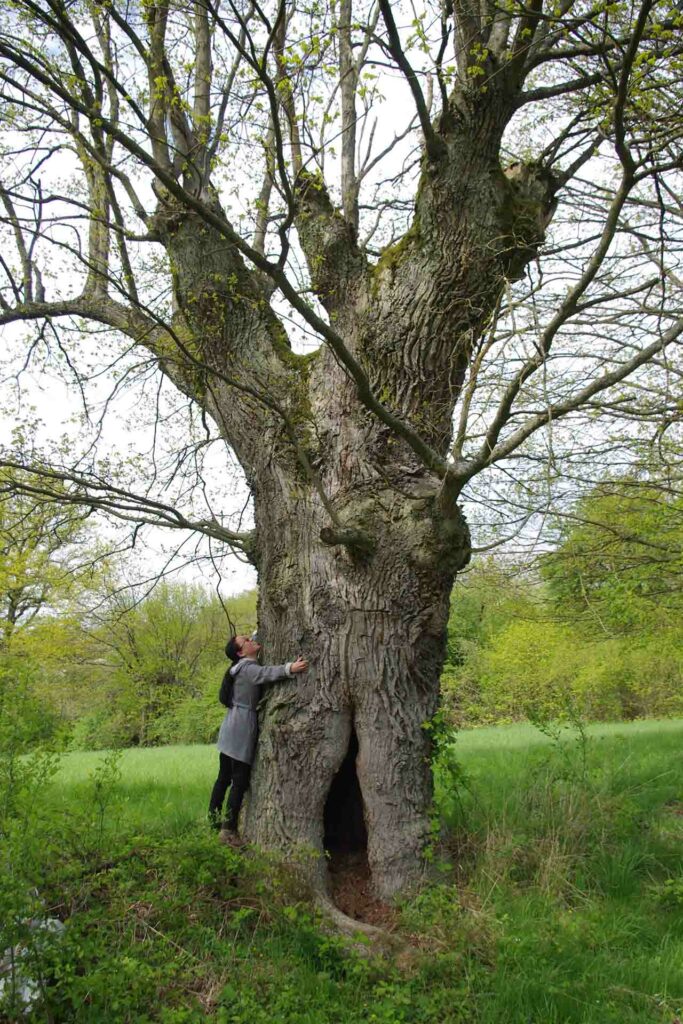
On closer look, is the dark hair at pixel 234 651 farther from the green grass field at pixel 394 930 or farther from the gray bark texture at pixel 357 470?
the green grass field at pixel 394 930

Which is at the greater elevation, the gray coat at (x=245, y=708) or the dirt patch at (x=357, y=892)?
the gray coat at (x=245, y=708)

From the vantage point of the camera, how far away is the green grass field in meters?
3.43

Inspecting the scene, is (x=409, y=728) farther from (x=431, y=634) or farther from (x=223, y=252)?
(x=223, y=252)

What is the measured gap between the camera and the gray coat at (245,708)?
205 inches

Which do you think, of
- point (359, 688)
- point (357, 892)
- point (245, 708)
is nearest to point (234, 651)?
point (245, 708)

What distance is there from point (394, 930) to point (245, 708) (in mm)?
1826

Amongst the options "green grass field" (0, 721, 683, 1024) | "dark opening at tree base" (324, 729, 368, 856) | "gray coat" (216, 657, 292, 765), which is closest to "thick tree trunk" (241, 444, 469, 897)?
"dark opening at tree base" (324, 729, 368, 856)

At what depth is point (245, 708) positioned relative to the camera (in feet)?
17.7

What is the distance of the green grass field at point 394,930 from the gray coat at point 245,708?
25.2 inches

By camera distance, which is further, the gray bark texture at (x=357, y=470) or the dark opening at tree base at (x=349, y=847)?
the gray bark texture at (x=357, y=470)

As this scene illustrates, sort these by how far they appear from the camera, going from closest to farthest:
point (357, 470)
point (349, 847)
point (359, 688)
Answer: point (359, 688) → point (349, 847) → point (357, 470)

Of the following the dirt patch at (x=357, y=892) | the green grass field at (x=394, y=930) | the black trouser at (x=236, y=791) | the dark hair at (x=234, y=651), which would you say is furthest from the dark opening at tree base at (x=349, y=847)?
the dark hair at (x=234, y=651)

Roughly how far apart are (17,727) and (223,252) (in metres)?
4.54

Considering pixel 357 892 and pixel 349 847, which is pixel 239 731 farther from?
pixel 357 892
